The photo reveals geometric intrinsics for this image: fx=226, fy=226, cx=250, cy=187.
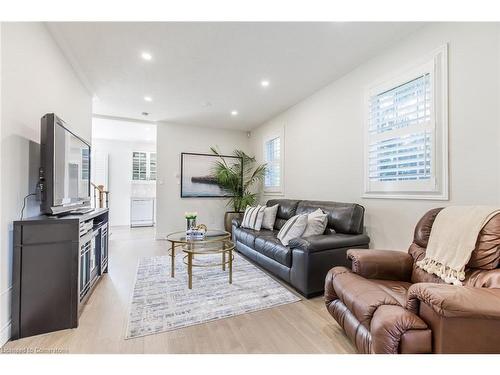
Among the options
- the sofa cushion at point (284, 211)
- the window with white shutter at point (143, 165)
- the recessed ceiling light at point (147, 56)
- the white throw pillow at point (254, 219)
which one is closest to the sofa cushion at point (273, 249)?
the white throw pillow at point (254, 219)

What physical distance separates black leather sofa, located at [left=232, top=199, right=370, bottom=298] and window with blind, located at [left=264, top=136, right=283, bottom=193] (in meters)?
1.53

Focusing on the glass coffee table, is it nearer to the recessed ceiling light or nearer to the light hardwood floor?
the light hardwood floor

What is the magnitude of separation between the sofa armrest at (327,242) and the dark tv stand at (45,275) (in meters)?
1.99

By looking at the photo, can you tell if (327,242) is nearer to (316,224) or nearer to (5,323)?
(316,224)

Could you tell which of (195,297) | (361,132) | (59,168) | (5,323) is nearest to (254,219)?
(195,297)

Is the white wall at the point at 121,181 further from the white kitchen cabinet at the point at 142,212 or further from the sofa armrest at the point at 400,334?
the sofa armrest at the point at 400,334

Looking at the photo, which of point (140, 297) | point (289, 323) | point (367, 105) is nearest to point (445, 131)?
point (367, 105)

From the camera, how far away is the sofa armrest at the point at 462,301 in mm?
995

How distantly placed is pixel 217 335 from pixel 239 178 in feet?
13.9

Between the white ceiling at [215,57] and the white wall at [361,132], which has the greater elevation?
the white ceiling at [215,57]

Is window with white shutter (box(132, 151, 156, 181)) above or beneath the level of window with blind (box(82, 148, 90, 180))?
above

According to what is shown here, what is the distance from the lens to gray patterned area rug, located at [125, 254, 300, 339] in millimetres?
1885

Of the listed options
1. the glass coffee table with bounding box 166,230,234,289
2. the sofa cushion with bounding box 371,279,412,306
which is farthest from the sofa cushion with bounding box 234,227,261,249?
the sofa cushion with bounding box 371,279,412,306

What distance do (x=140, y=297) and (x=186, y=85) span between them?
293cm
